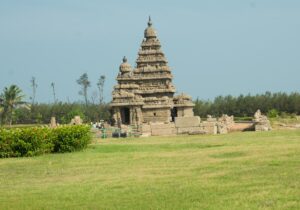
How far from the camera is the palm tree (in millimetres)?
66438

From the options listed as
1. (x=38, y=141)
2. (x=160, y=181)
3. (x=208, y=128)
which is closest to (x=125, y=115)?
(x=208, y=128)

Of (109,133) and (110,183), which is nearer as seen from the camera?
(110,183)

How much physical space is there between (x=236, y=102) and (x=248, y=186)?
65038 mm

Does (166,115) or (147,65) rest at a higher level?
(147,65)

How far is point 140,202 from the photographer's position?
10.6 metres

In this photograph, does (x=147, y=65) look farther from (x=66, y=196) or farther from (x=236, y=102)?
(x=66, y=196)

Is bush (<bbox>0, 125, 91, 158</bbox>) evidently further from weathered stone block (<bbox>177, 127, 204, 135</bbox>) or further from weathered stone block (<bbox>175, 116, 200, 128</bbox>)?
weathered stone block (<bbox>175, 116, 200, 128</bbox>)

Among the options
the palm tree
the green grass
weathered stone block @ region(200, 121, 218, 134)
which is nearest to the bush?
the green grass

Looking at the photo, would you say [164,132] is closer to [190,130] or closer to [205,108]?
[190,130]

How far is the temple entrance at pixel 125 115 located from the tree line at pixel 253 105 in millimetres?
27854

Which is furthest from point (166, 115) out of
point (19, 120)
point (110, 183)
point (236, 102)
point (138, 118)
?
point (19, 120)

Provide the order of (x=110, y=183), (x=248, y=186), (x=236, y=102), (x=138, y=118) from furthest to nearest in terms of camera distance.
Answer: (x=236, y=102) < (x=138, y=118) < (x=110, y=183) < (x=248, y=186)

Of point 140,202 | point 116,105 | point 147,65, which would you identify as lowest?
point 140,202

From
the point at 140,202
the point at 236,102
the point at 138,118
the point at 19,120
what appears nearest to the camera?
the point at 140,202
